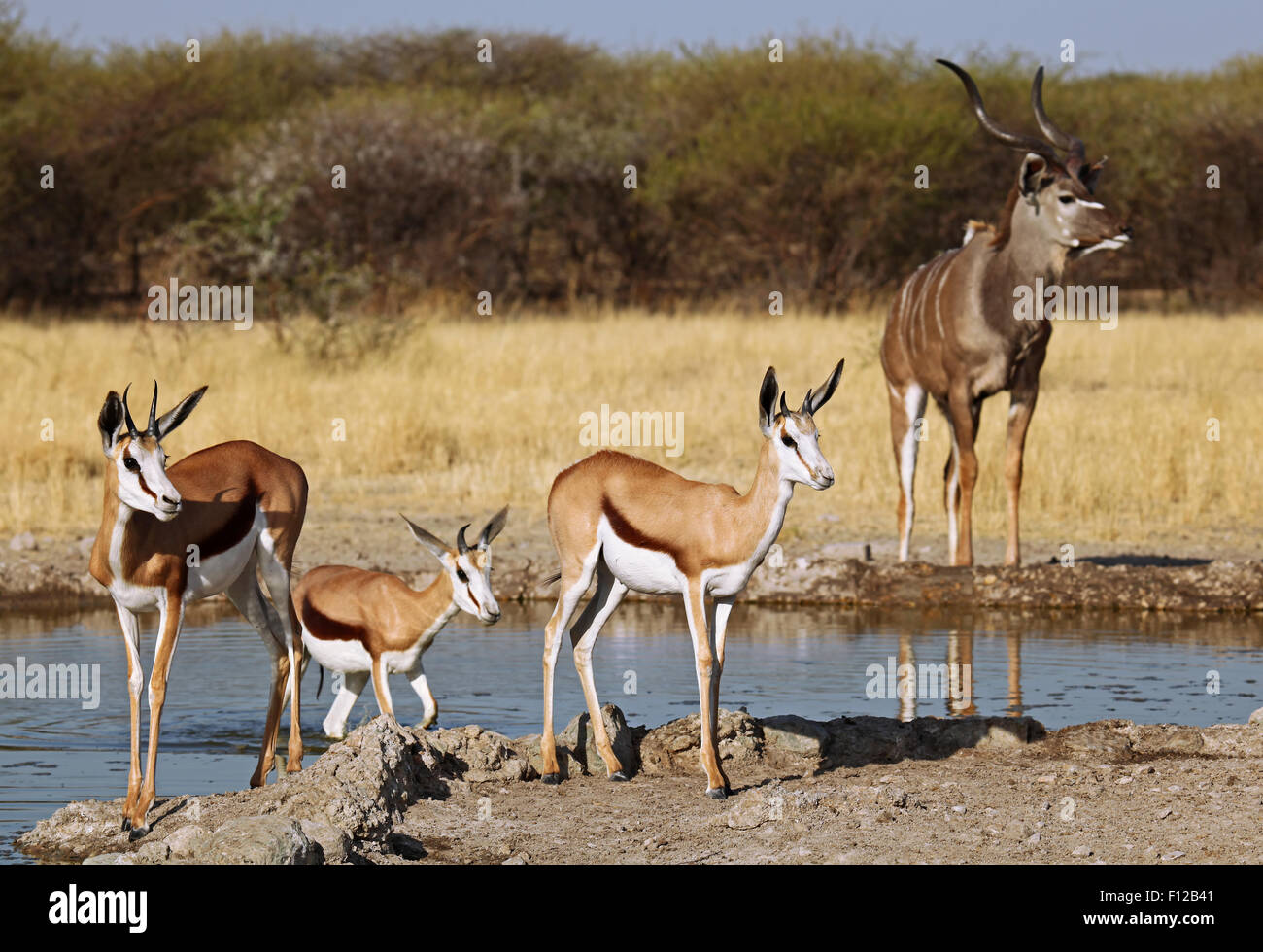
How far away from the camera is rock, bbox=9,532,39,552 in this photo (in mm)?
11695

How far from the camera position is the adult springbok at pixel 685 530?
6.30 metres

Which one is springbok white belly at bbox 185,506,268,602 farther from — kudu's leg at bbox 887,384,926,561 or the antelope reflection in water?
kudu's leg at bbox 887,384,926,561

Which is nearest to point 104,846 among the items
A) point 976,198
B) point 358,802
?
point 358,802

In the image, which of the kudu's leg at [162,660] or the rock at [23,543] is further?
the rock at [23,543]

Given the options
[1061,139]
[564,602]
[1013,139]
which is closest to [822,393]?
[564,602]

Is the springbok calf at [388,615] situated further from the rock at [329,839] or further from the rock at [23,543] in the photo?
the rock at [23,543]

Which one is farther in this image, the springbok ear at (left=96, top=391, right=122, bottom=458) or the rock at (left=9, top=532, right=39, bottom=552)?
the rock at (left=9, top=532, right=39, bottom=552)

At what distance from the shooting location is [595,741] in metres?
6.79

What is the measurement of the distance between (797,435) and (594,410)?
34.5 ft

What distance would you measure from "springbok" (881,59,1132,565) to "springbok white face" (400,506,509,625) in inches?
162

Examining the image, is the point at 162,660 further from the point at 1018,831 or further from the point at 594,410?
the point at 594,410

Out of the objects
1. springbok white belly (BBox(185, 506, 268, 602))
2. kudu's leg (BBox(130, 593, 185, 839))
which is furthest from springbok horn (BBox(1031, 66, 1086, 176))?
kudu's leg (BBox(130, 593, 185, 839))

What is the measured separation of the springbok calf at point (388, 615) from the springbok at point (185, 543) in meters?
0.37

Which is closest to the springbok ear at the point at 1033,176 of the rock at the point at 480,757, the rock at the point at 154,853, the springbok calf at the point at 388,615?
the springbok calf at the point at 388,615
